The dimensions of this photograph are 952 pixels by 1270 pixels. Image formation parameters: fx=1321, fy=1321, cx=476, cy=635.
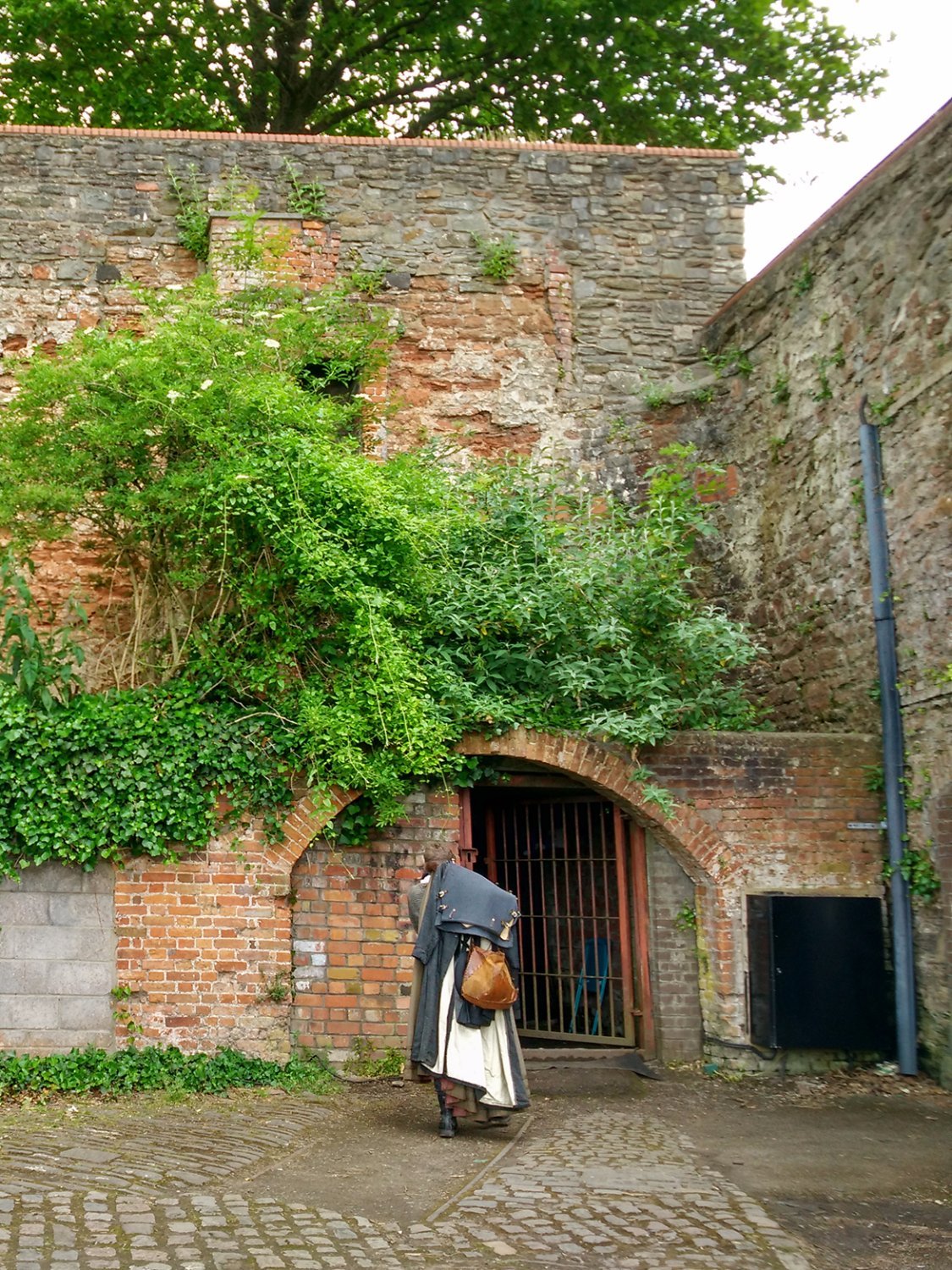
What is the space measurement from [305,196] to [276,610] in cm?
476

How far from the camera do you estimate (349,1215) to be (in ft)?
16.6

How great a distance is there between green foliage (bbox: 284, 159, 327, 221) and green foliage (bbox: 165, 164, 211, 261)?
76 cm

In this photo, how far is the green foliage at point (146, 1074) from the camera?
7.71 metres

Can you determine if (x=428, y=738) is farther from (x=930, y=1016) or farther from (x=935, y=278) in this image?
(x=935, y=278)

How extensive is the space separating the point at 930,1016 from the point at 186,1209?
16.3 ft

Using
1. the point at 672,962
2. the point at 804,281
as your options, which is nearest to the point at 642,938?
the point at 672,962

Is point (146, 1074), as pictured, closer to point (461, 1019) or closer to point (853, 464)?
point (461, 1019)

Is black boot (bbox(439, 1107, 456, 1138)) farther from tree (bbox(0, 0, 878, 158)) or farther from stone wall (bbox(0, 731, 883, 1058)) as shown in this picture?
tree (bbox(0, 0, 878, 158))

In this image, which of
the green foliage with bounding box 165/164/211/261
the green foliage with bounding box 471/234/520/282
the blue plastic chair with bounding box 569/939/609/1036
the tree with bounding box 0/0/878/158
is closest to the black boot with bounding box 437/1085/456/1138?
the blue plastic chair with bounding box 569/939/609/1036

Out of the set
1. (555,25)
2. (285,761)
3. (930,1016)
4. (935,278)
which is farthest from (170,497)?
(555,25)

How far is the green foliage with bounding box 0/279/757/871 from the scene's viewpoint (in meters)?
8.10

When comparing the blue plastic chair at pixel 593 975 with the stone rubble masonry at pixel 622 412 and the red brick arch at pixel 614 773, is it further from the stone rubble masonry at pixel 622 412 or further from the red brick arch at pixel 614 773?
the red brick arch at pixel 614 773

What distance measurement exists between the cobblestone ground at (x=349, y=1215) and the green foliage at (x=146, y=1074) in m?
1.16

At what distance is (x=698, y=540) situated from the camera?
11188mm
